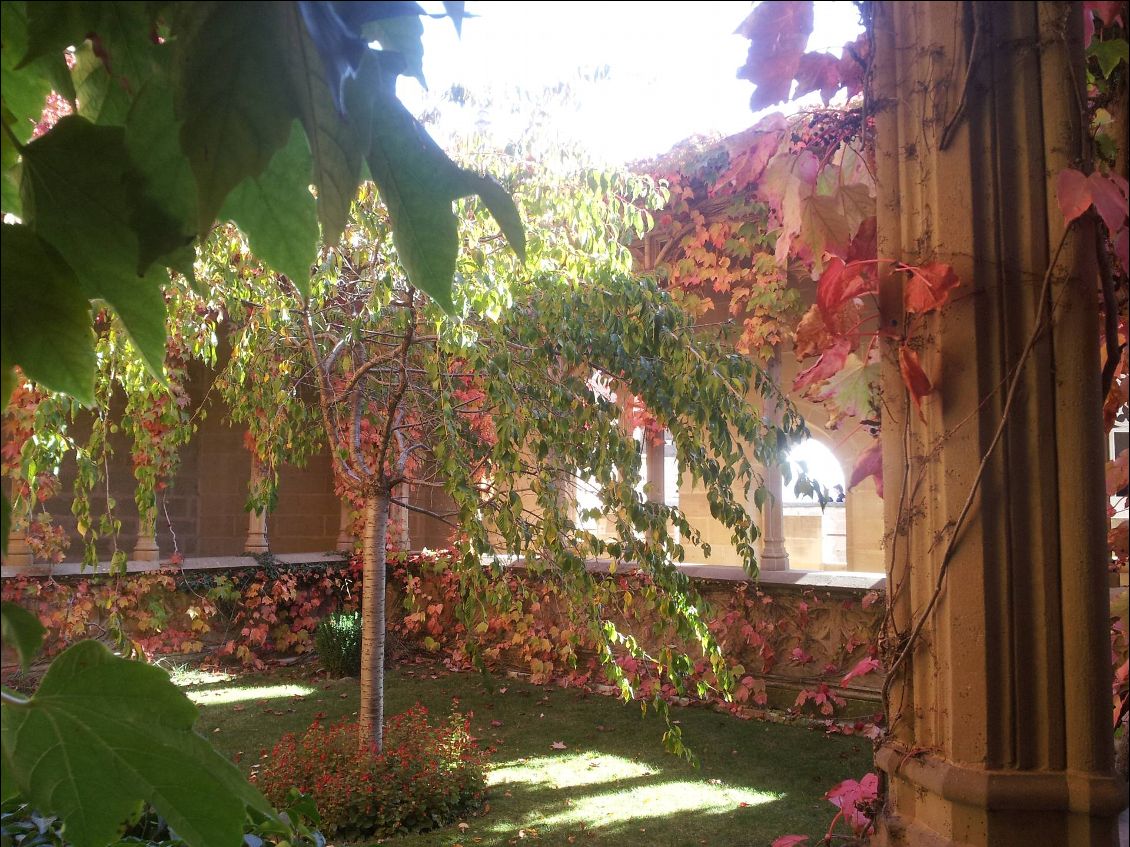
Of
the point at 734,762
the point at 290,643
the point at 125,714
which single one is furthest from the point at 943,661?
the point at 290,643

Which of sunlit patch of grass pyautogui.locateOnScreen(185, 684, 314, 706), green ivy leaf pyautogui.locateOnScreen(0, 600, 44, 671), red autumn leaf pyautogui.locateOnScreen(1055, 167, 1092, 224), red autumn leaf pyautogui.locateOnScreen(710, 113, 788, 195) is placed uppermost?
red autumn leaf pyautogui.locateOnScreen(710, 113, 788, 195)

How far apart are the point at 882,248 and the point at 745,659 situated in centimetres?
642

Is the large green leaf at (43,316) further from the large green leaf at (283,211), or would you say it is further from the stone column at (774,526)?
the stone column at (774,526)

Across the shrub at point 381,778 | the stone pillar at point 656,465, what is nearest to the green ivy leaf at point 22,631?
the shrub at point 381,778

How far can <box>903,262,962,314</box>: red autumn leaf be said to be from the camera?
2.49 feet

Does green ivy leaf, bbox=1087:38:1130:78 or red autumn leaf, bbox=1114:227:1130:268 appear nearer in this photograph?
red autumn leaf, bbox=1114:227:1130:268

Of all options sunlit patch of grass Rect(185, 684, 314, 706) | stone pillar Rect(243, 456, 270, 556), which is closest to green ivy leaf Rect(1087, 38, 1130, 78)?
sunlit patch of grass Rect(185, 684, 314, 706)

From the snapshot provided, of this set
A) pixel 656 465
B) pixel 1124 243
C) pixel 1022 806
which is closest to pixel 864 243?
pixel 1124 243

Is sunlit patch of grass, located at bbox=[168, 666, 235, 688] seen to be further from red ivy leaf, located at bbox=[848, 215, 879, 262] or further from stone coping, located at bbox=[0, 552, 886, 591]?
red ivy leaf, located at bbox=[848, 215, 879, 262]

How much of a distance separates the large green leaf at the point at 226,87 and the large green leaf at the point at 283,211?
0.06m

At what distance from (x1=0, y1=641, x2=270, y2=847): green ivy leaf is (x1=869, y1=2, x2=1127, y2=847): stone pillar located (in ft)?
1.98

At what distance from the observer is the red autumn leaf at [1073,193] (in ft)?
2.24

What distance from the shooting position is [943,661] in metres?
0.77

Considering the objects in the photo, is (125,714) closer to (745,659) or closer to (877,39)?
(877,39)
